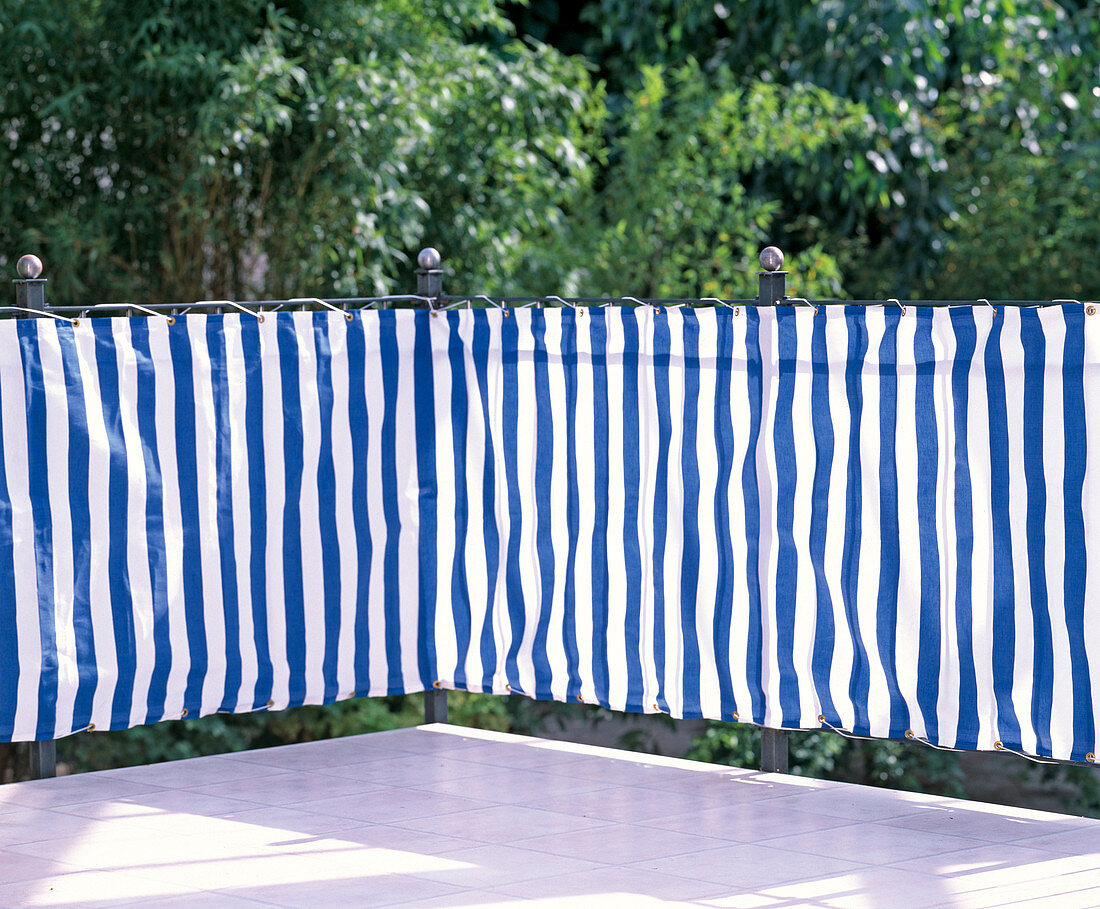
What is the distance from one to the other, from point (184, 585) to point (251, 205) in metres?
4.04

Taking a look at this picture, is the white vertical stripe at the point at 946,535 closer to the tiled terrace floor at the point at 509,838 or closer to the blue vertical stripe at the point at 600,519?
the tiled terrace floor at the point at 509,838

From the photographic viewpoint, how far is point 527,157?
9.09 m

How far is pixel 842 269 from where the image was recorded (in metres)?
12.1

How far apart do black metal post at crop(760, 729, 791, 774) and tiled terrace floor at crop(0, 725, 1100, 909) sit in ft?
0.18

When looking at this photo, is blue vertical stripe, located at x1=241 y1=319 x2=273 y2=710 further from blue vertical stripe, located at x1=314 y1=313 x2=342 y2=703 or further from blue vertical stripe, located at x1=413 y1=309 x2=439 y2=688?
blue vertical stripe, located at x1=413 y1=309 x2=439 y2=688

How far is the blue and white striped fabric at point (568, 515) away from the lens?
4484 millimetres

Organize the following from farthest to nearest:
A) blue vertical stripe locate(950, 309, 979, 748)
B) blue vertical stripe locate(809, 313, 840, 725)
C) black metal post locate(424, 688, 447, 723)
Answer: black metal post locate(424, 688, 447, 723) < blue vertical stripe locate(809, 313, 840, 725) < blue vertical stripe locate(950, 309, 979, 748)

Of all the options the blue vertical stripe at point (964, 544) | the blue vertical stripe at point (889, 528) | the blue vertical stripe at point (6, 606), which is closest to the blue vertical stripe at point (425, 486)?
the blue vertical stripe at point (6, 606)

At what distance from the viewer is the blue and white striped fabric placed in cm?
448

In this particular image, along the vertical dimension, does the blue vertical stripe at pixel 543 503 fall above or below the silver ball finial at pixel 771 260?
below

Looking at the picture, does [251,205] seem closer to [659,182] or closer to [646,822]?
[659,182]

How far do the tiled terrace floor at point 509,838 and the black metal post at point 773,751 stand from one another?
53 mm

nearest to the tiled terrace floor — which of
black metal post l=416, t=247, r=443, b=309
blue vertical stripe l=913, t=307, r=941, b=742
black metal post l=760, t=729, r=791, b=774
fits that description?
black metal post l=760, t=729, r=791, b=774

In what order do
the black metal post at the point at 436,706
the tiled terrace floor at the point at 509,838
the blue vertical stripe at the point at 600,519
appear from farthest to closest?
the black metal post at the point at 436,706
the blue vertical stripe at the point at 600,519
the tiled terrace floor at the point at 509,838
